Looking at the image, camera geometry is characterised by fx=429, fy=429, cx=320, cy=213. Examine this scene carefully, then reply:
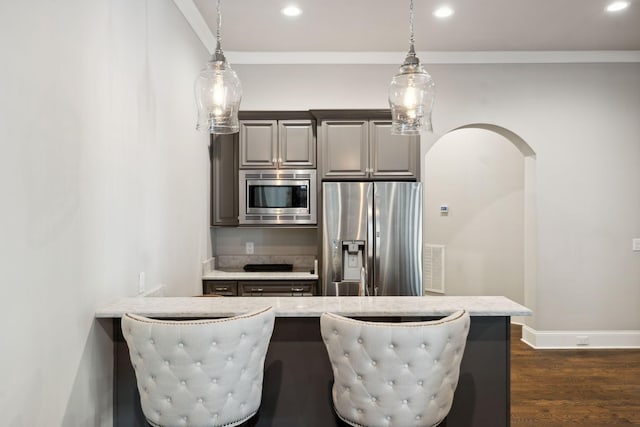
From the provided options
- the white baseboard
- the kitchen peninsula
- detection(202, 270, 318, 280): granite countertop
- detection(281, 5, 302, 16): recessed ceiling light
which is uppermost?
detection(281, 5, 302, 16): recessed ceiling light

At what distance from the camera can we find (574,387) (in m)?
3.53

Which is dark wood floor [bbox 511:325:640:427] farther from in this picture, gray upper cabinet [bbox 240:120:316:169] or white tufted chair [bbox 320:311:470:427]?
gray upper cabinet [bbox 240:120:316:169]

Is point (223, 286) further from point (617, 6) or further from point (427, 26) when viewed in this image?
point (617, 6)

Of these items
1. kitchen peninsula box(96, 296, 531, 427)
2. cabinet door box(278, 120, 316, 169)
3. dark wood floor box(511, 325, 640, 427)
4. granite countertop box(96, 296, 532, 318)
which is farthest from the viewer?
cabinet door box(278, 120, 316, 169)

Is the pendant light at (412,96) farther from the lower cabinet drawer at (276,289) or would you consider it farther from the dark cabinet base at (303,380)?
the lower cabinet drawer at (276,289)

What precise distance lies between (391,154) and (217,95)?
2366 mm

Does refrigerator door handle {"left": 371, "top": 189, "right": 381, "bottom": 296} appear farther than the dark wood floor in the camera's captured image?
Yes

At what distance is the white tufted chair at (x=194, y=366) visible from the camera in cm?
160

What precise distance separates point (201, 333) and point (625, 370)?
13.4 feet

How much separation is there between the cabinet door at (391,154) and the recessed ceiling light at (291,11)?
1214 mm

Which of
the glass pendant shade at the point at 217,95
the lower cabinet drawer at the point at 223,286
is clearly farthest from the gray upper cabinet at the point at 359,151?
the glass pendant shade at the point at 217,95

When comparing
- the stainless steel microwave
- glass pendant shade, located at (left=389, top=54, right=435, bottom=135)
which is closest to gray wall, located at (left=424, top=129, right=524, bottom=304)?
the stainless steel microwave

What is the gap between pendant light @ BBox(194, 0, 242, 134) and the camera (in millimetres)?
2135

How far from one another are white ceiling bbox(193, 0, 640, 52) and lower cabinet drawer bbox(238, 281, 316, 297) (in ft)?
7.72
